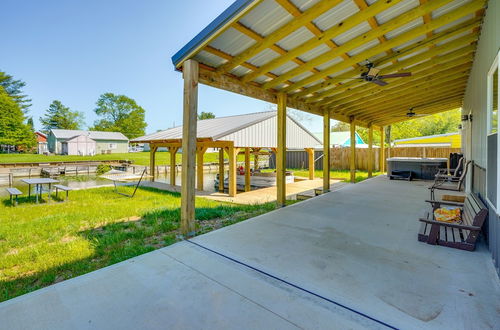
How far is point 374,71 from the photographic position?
455 centimetres

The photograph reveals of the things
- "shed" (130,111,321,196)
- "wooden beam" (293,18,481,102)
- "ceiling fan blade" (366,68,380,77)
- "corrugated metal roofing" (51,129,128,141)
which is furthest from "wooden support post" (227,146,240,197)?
"corrugated metal roofing" (51,129,128,141)

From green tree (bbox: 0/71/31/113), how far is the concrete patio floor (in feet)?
173

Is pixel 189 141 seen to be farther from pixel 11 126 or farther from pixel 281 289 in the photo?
pixel 11 126

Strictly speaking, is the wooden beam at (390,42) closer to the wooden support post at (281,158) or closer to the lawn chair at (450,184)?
the wooden support post at (281,158)

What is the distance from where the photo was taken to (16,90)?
40.7 metres

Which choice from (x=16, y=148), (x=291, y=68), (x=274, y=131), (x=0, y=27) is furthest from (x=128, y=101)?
(x=291, y=68)

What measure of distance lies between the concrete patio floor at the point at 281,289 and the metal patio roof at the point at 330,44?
285cm

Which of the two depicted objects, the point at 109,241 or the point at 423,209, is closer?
the point at 109,241

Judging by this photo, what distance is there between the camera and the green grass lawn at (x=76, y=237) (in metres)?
2.99

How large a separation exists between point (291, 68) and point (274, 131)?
6.59 metres

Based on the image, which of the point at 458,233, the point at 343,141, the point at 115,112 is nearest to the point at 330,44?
the point at 458,233

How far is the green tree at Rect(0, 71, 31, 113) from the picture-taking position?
128 feet

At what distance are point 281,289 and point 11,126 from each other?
1485 inches

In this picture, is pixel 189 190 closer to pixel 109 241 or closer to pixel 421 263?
pixel 109 241
